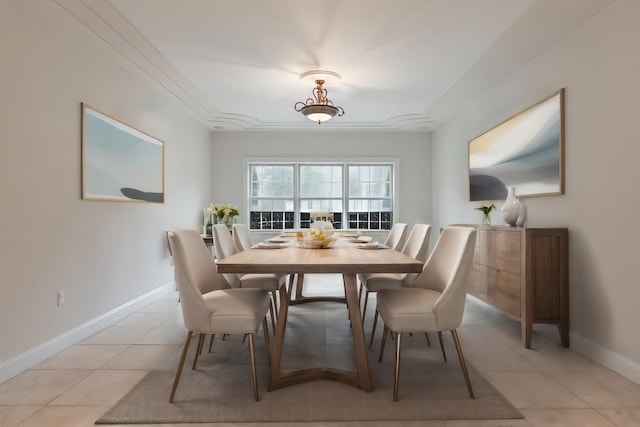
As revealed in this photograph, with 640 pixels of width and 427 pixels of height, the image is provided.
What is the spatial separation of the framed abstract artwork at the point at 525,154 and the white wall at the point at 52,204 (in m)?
4.09

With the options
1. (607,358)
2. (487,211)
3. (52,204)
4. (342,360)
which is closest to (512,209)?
(487,211)

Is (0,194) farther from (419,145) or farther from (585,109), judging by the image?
(419,145)

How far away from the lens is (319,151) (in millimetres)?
7148

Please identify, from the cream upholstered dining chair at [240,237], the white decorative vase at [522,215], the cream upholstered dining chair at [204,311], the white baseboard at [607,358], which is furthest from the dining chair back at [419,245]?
the cream upholstered dining chair at [240,237]

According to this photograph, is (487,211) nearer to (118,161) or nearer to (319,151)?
(319,151)

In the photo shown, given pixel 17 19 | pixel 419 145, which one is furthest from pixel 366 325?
pixel 419 145

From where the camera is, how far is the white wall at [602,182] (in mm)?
2447

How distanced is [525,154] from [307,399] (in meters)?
3.11

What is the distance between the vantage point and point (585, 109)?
287 cm

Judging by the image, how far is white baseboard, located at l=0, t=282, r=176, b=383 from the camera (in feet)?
7.93

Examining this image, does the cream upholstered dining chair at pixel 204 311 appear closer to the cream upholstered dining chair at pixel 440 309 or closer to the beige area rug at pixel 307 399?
the beige area rug at pixel 307 399

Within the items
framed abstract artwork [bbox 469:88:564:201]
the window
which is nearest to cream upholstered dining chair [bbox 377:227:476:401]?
framed abstract artwork [bbox 469:88:564:201]

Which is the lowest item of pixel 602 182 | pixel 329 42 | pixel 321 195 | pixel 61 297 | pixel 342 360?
pixel 342 360

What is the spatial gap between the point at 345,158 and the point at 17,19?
529cm
